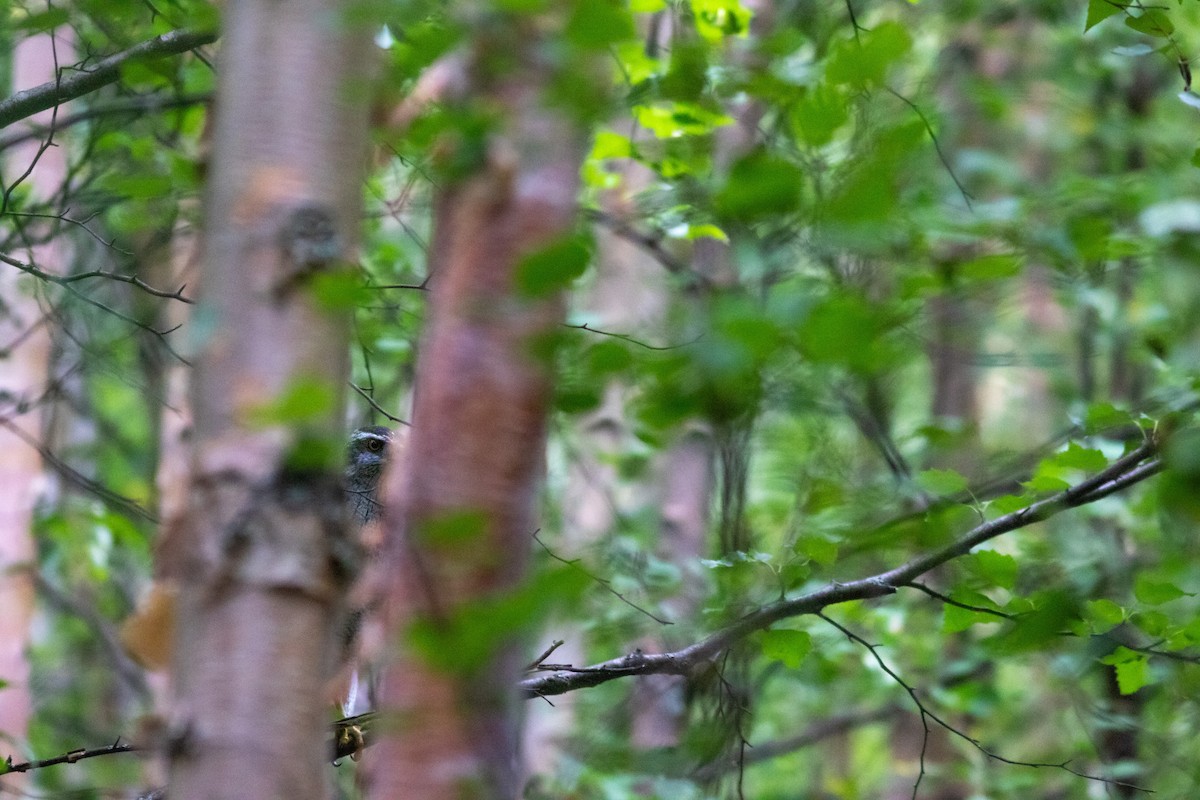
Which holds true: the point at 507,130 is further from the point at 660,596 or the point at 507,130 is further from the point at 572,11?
the point at 660,596

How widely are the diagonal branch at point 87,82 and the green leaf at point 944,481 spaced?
5.55 feet

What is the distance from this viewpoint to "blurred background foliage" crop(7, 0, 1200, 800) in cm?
107

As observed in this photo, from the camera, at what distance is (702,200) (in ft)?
4.41

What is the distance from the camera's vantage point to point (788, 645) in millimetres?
2215

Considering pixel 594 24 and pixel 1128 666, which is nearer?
pixel 594 24

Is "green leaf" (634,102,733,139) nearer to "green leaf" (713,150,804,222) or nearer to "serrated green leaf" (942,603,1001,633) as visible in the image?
"serrated green leaf" (942,603,1001,633)

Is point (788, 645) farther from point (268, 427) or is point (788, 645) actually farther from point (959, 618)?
point (268, 427)

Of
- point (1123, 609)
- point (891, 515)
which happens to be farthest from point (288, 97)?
point (1123, 609)

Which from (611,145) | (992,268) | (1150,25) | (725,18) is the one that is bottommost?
(992,268)

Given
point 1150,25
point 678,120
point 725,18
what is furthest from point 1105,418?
point 725,18

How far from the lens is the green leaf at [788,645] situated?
7.27 feet

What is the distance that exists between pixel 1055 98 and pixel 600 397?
6.67 meters

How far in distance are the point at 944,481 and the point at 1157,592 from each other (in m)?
0.44

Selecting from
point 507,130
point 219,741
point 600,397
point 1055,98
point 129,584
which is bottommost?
point 219,741
